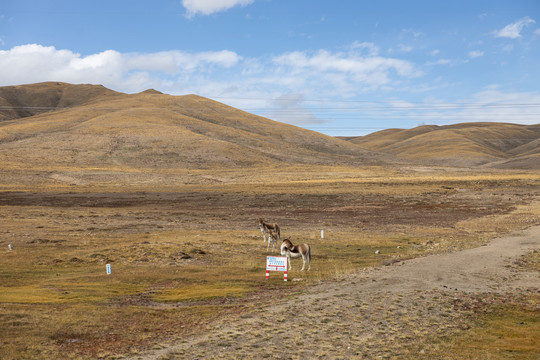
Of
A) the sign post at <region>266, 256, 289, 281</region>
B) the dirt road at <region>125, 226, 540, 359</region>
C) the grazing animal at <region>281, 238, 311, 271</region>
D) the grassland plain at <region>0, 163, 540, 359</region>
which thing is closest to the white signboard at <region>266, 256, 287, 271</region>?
the sign post at <region>266, 256, 289, 281</region>

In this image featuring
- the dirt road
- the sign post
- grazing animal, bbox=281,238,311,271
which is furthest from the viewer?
grazing animal, bbox=281,238,311,271

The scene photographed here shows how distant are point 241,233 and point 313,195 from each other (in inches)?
1709

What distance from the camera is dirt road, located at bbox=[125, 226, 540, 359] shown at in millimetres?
14539

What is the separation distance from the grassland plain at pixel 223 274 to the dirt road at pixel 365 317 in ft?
0.34

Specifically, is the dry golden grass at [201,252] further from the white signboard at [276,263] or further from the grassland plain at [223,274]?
the white signboard at [276,263]

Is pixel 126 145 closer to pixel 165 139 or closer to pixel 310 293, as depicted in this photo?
pixel 165 139

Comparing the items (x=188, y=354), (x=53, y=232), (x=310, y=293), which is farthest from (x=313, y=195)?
(x=188, y=354)

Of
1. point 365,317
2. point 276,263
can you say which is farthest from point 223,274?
point 365,317

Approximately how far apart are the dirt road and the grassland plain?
103mm

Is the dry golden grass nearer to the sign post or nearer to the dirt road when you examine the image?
the dirt road

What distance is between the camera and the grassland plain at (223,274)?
50.5ft

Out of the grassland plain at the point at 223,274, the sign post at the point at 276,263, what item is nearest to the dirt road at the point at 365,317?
the grassland plain at the point at 223,274

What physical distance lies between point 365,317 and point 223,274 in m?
11.7

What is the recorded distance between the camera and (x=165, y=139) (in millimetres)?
183625
